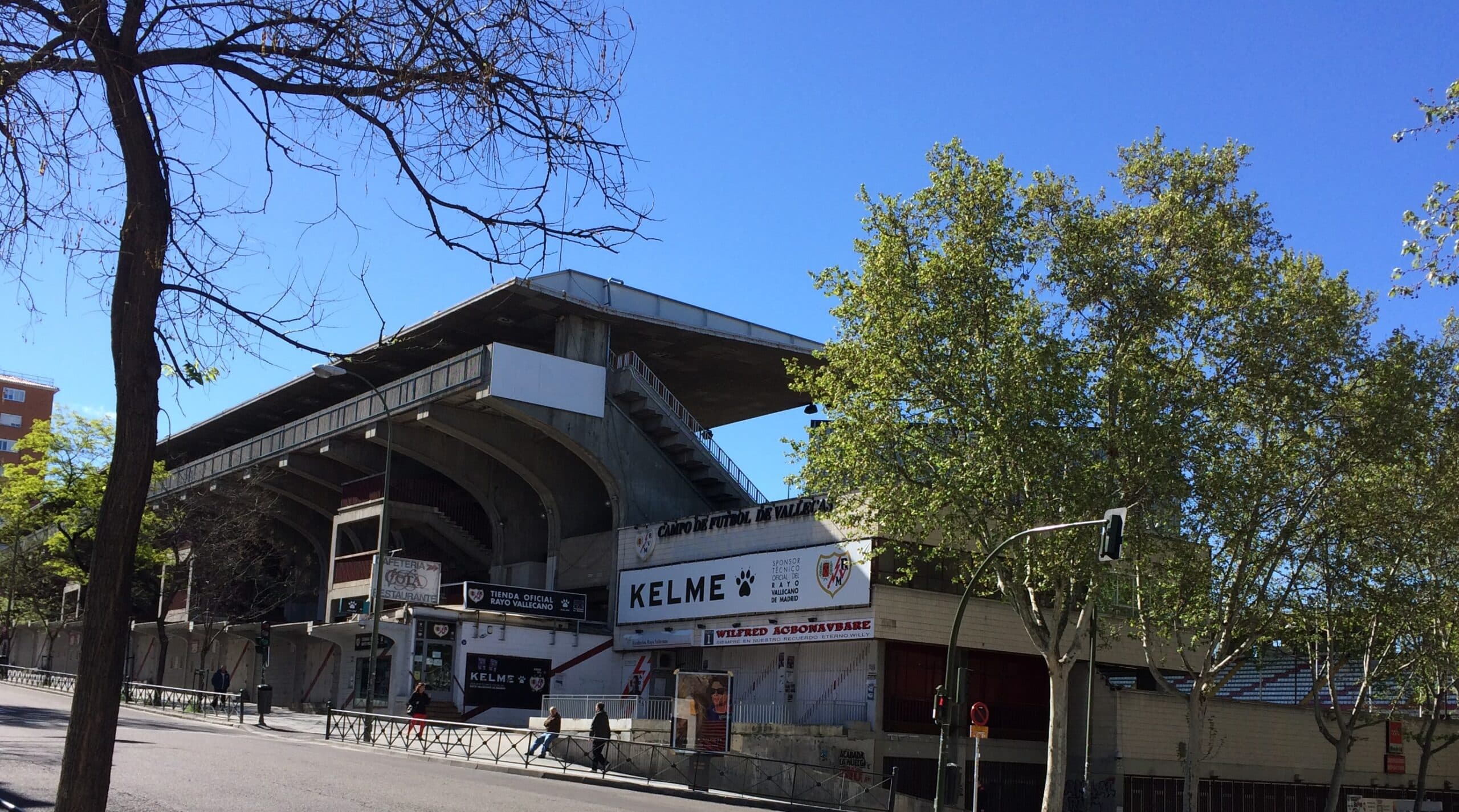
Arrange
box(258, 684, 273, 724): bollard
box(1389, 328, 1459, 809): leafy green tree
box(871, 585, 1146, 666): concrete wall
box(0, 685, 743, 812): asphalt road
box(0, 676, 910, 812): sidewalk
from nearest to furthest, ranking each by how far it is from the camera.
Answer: box(0, 685, 743, 812): asphalt road < box(0, 676, 910, 812): sidewalk < box(1389, 328, 1459, 809): leafy green tree < box(871, 585, 1146, 666): concrete wall < box(258, 684, 273, 724): bollard

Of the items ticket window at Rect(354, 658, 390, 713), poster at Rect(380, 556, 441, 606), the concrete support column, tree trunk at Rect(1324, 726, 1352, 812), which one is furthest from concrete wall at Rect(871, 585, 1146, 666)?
ticket window at Rect(354, 658, 390, 713)

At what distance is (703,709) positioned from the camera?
89.5ft

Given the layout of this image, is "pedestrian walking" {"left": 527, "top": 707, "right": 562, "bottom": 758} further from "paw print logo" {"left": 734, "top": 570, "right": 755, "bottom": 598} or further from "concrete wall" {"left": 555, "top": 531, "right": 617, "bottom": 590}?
"concrete wall" {"left": 555, "top": 531, "right": 617, "bottom": 590}

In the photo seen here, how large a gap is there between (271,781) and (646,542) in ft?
73.5

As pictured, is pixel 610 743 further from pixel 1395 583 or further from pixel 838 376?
pixel 1395 583

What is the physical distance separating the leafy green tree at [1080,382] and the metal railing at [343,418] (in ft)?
45.7

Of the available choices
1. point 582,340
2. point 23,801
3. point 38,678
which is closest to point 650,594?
point 582,340

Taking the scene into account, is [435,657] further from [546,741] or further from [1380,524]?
[1380,524]

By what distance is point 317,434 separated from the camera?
46625 mm

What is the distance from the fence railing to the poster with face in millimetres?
15590

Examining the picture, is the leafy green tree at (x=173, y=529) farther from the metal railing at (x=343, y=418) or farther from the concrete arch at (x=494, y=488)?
the concrete arch at (x=494, y=488)

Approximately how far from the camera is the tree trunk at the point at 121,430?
17.7 ft

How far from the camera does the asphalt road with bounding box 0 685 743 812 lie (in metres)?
15.2

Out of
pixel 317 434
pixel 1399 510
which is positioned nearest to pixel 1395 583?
pixel 1399 510
